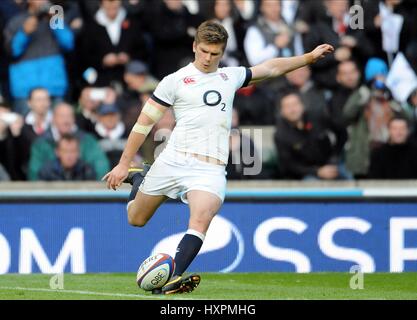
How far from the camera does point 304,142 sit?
14984 mm

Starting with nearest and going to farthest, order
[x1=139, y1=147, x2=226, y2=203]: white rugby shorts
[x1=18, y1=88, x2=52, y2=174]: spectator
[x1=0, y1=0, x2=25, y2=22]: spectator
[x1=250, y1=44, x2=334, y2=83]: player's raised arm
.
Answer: [x1=139, y1=147, x2=226, y2=203]: white rugby shorts
[x1=250, y1=44, x2=334, y2=83]: player's raised arm
[x1=18, y1=88, x2=52, y2=174]: spectator
[x1=0, y1=0, x2=25, y2=22]: spectator

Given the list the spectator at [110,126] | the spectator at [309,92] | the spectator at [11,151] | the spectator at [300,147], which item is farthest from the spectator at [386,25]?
the spectator at [11,151]

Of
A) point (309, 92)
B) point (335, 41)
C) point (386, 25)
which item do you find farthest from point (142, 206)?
point (386, 25)

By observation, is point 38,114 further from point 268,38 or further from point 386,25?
point 386,25

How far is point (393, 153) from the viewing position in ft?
49.8

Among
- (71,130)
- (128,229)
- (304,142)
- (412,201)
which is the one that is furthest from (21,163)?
(412,201)

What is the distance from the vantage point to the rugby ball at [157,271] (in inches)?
380

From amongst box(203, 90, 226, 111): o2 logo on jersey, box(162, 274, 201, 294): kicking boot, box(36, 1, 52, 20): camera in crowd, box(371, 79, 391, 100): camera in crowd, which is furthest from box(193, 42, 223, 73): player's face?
box(36, 1, 52, 20): camera in crowd

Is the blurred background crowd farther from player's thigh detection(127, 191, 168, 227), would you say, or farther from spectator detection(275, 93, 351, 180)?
player's thigh detection(127, 191, 168, 227)

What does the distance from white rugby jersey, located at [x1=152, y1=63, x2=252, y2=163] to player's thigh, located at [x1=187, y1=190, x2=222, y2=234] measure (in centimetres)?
34

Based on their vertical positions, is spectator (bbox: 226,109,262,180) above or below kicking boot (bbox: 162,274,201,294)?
above

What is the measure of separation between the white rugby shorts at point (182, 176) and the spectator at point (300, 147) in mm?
4801

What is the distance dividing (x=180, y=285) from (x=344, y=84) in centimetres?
638

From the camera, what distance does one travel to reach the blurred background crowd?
1498 centimetres
